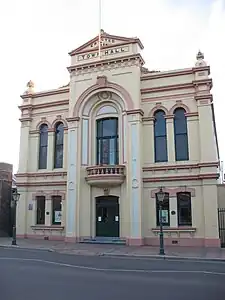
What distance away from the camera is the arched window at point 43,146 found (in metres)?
27.3

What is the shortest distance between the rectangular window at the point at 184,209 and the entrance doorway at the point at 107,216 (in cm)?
432

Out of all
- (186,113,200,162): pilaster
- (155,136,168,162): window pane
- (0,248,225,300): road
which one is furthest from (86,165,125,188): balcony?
(0,248,225,300): road

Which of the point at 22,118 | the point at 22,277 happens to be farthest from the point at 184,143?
the point at 22,277

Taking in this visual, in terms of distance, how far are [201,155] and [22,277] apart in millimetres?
14806

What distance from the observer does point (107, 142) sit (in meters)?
25.4

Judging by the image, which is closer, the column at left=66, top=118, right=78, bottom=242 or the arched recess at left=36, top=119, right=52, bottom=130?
the column at left=66, top=118, right=78, bottom=242

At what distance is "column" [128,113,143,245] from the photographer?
2234 centimetres

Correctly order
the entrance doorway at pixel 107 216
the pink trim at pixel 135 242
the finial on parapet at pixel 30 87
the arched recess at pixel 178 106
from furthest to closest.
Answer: the finial on parapet at pixel 30 87, the entrance doorway at pixel 107 216, the arched recess at pixel 178 106, the pink trim at pixel 135 242

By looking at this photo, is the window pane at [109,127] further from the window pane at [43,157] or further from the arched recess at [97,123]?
the window pane at [43,157]

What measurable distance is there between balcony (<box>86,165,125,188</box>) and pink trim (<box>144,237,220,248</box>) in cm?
436

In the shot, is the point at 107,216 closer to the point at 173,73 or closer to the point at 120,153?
the point at 120,153

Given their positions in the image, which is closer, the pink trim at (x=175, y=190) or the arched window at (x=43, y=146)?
the pink trim at (x=175, y=190)

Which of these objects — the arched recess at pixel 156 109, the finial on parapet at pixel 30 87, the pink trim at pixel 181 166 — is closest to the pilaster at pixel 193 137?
the pink trim at pixel 181 166

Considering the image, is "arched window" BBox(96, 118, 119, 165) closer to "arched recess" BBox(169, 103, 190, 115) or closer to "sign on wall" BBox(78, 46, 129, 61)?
"arched recess" BBox(169, 103, 190, 115)
